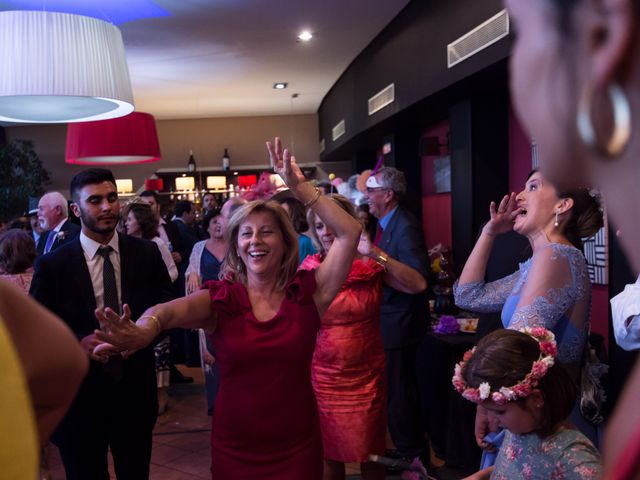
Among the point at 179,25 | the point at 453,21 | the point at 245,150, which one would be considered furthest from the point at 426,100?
the point at 245,150

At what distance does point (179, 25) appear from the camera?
6387mm

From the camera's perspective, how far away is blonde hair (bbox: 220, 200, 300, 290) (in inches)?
91.6

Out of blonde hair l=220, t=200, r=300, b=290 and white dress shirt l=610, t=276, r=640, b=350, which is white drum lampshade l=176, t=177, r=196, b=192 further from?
white dress shirt l=610, t=276, r=640, b=350

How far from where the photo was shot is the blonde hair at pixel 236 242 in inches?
91.6

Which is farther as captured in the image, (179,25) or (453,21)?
(179,25)

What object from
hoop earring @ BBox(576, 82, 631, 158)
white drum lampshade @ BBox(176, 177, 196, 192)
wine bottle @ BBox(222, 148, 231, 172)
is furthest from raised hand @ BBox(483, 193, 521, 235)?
wine bottle @ BBox(222, 148, 231, 172)

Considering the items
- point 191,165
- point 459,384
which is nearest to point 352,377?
point 459,384

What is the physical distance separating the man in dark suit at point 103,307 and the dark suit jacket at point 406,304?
1.27 metres

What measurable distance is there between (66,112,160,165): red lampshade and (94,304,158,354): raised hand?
2.01m

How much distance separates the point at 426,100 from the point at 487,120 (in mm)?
682

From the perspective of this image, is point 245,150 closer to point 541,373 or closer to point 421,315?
point 421,315

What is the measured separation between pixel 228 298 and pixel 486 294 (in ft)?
3.41

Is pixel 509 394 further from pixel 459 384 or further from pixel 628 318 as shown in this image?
pixel 628 318

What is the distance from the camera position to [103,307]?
2.63m
